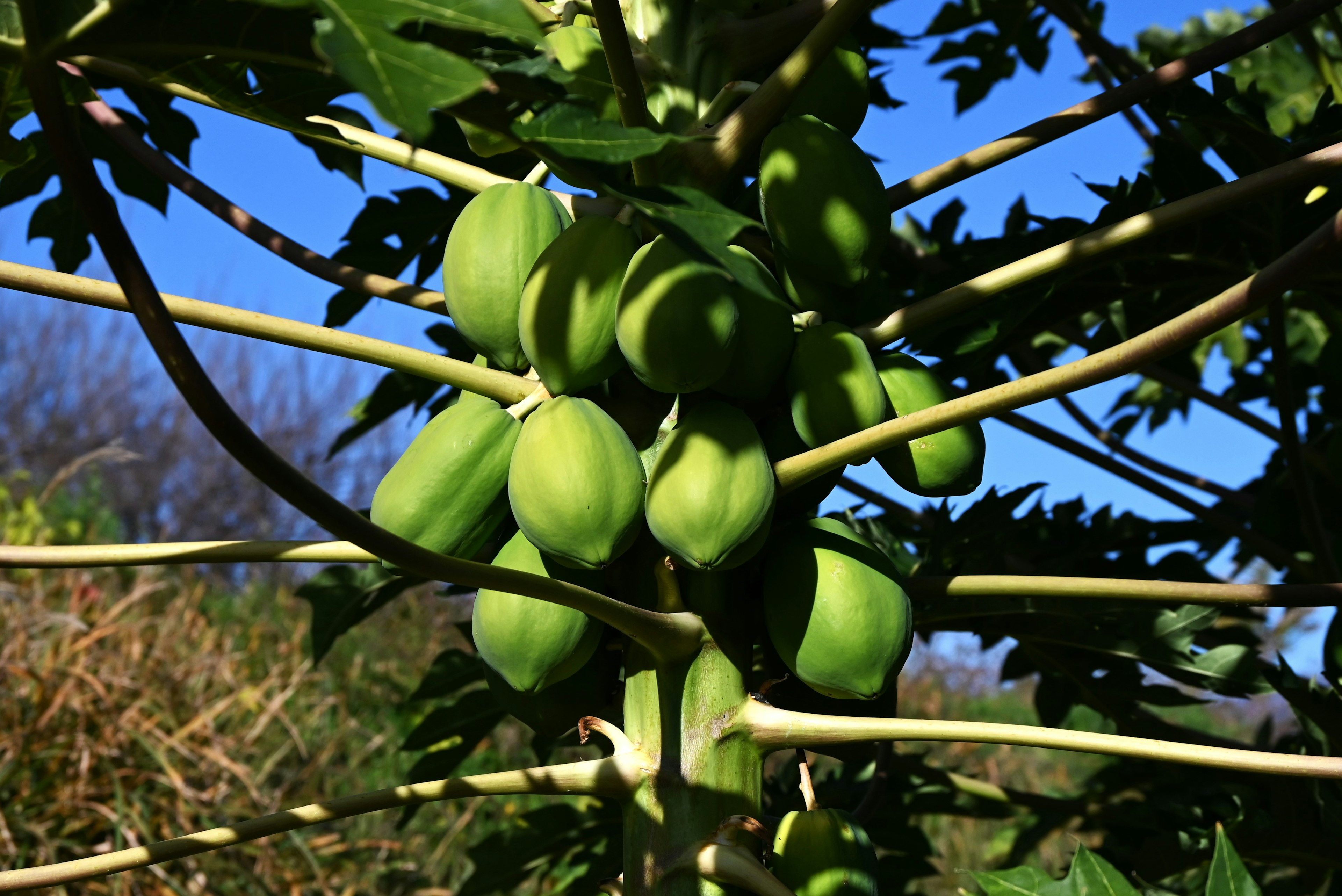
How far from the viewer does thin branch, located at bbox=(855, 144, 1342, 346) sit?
37.9 inches

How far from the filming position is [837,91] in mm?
1058

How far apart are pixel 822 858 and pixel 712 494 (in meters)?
0.36

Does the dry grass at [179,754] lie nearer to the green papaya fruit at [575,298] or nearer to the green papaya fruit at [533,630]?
the green papaya fruit at [533,630]

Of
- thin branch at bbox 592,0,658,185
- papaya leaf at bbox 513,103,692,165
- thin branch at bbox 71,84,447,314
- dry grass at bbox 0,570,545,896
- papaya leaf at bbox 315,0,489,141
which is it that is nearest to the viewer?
papaya leaf at bbox 315,0,489,141

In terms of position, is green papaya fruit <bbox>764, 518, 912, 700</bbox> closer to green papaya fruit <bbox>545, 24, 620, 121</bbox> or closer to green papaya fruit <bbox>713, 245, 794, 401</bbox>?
green papaya fruit <bbox>713, 245, 794, 401</bbox>

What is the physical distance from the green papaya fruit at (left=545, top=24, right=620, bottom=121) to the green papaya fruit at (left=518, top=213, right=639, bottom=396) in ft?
0.44

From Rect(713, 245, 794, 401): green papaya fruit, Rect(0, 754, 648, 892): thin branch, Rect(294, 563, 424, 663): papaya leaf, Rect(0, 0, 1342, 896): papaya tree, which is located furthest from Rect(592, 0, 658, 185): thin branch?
Rect(294, 563, 424, 663): papaya leaf

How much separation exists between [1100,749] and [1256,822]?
0.74 metres

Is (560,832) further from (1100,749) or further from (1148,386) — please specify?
(1148,386)

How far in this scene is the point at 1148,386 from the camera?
3039 mm

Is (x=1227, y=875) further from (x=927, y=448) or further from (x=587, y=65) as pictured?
(x=587, y=65)

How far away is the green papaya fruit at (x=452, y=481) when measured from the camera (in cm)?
96

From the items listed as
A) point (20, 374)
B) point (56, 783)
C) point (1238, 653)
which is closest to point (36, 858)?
point (56, 783)

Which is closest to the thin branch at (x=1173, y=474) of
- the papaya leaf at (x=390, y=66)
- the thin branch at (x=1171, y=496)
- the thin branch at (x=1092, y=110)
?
the thin branch at (x=1171, y=496)
